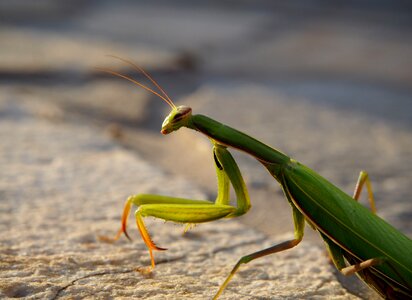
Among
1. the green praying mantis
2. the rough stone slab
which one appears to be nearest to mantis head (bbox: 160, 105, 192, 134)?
the green praying mantis

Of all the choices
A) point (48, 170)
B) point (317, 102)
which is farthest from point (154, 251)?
point (317, 102)

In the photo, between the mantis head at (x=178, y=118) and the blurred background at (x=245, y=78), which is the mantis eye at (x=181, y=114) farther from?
the blurred background at (x=245, y=78)

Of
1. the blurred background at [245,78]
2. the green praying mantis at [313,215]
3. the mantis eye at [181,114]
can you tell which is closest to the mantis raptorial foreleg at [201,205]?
the green praying mantis at [313,215]

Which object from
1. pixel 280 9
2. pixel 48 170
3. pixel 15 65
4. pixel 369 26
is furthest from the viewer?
pixel 280 9

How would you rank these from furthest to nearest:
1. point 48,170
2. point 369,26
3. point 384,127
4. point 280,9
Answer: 1. point 280,9
2. point 369,26
3. point 384,127
4. point 48,170

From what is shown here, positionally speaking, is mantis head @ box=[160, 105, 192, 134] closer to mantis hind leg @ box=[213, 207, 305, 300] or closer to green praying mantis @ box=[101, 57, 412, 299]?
green praying mantis @ box=[101, 57, 412, 299]

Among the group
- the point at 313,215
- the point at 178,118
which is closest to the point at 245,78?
the point at 178,118

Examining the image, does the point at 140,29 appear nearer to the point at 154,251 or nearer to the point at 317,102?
the point at 317,102
